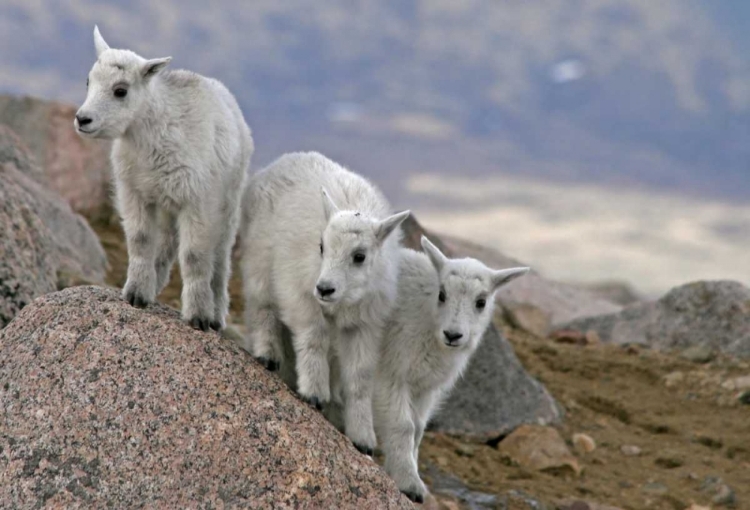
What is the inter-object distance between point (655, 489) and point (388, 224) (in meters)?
6.58

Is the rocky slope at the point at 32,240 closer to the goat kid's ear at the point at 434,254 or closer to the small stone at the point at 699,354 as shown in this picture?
the goat kid's ear at the point at 434,254

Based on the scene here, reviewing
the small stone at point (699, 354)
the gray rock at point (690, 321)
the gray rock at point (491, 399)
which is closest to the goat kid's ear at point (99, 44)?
the gray rock at point (491, 399)

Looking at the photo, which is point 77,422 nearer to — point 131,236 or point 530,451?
point 131,236

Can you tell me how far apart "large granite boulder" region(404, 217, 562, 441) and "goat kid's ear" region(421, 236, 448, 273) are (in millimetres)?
4408

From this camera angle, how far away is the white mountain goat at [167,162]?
873 cm

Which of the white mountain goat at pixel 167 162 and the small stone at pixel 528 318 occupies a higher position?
the white mountain goat at pixel 167 162

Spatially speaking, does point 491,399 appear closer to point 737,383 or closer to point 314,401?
point 737,383

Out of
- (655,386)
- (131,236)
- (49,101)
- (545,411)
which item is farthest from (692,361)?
(49,101)

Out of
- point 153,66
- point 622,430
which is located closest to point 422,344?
point 153,66

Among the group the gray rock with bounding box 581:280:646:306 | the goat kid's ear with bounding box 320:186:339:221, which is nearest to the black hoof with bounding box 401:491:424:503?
the goat kid's ear with bounding box 320:186:339:221

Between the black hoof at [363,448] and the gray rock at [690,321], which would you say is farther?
the gray rock at [690,321]

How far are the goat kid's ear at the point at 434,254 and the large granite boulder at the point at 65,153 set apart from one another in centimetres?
1285

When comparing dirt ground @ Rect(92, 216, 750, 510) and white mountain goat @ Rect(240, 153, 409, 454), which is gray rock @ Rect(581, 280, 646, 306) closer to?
dirt ground @ Rect(92, 216, 750, 510)

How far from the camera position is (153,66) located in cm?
877
